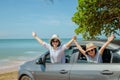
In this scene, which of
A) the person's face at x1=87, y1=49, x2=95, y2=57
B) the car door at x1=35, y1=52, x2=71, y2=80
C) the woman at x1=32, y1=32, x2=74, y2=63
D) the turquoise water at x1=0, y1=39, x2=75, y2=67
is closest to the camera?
the person's face at x1=87, y1=49, x2=95, y2=57

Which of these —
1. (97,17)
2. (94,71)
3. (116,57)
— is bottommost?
(94,71)

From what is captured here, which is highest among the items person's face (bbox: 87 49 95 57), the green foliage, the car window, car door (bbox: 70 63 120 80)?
the green foliage

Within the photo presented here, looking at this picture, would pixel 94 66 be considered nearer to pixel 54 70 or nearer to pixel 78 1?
pixel 54 70

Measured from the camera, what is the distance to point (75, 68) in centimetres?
960

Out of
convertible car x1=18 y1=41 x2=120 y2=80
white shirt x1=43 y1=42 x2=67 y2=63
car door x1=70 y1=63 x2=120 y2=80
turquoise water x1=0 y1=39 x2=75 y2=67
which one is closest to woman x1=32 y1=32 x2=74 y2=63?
white shirt x1=43 y1=42 x2=67 y2=63

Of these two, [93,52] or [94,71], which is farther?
[93,52]

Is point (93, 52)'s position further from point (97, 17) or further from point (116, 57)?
point (97, 17)

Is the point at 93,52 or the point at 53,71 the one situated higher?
the point at 93,52

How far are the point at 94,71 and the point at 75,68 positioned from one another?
56 centimetres

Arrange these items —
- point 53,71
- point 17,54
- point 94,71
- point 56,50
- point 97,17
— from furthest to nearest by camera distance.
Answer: point 17,54 → point 97,17 → point 56,50 → point 53,71 → point 94,71

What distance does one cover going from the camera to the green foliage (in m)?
20.4

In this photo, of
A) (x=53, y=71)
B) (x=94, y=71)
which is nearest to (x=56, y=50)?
(x=53, y=71)

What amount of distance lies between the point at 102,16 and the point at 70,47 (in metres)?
10.8

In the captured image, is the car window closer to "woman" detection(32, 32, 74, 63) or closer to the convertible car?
the convertible car
